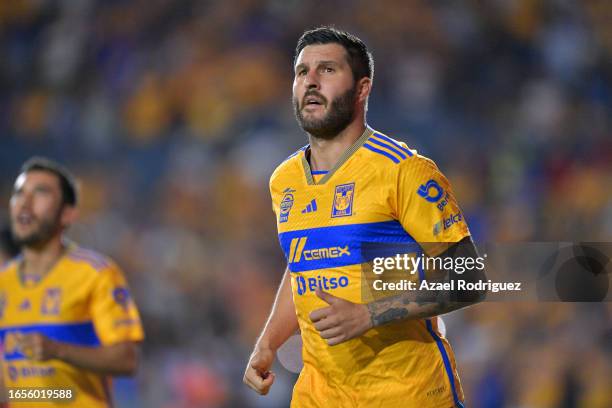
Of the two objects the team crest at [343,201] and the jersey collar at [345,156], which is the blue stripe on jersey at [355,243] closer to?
the team crest at [343,201]

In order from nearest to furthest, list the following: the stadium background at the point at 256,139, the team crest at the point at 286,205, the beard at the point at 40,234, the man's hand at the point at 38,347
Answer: the team crest at the point at 286,205
the man's hand at the point at 38,347
the beard at the point at 40,234
the stadium background at the point at 256,139

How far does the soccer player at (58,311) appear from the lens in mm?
4203

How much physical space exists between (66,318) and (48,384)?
0.35 m

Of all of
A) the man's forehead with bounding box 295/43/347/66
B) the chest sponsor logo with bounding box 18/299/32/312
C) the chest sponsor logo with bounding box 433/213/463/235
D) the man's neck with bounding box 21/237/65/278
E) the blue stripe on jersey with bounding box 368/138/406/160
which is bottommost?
the chest sponsor logo with bounding box 18/299/32/312

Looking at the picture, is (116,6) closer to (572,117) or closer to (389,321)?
(572,117)

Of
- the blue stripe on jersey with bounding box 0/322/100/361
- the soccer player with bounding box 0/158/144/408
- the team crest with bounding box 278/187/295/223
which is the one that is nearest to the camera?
Answer: the team crest with bounding box 278/187/295/223

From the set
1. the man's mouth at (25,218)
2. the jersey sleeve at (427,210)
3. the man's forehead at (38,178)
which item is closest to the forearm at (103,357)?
the man's mouth at (25,218)

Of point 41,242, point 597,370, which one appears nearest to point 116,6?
point 41,242

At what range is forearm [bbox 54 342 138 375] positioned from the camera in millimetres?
4023

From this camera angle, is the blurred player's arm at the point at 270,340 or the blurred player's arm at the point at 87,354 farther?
the blurred player's arm at the point at 87,354

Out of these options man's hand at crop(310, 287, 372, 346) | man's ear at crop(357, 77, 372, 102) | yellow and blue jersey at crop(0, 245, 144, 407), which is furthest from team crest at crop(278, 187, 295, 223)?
yellow and blue jersey at crop(0, 245, 144, 407)

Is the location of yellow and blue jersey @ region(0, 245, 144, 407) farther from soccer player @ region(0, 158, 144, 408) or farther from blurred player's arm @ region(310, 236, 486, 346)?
blurred player's arm @ region(310, 236, 486, 346)

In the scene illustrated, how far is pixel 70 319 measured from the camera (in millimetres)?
4359

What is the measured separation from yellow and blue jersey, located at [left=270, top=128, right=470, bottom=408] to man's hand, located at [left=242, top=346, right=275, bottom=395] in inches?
5.7
